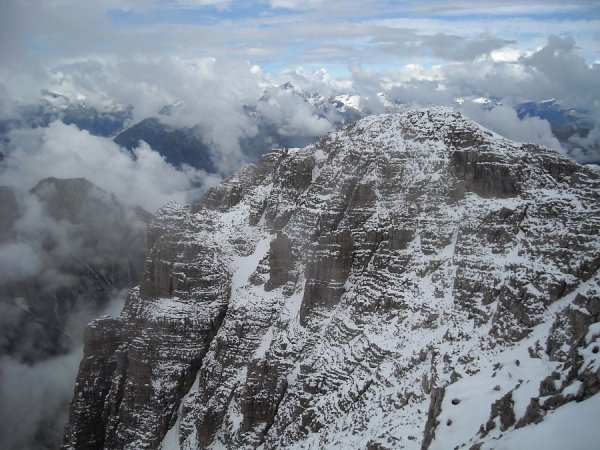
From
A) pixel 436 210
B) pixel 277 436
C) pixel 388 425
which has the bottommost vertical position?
pixel 277 436

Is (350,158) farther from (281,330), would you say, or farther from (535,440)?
(535,440)

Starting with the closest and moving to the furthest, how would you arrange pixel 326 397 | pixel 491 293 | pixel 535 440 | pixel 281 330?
pixel 535 440
pixel 491 293
pixel 326 397
pixel 281 330

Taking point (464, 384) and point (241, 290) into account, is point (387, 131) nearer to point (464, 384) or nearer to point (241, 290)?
point (241, 290)

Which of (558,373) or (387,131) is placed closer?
(558,373)

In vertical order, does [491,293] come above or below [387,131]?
below

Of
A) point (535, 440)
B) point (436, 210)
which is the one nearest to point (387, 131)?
point (436, 210)

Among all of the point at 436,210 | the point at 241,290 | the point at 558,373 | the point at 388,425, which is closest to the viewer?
the point at 558,373

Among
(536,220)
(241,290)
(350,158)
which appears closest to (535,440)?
(536,220)
